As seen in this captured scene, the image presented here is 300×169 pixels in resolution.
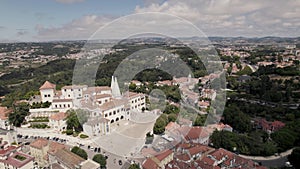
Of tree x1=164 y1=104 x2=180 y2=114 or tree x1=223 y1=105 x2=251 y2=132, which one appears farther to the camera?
tree x1=164 y1=104 x2=180 y2=114

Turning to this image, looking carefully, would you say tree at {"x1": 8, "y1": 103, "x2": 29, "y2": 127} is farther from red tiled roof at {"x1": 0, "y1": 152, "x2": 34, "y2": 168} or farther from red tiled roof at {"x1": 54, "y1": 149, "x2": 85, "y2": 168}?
red tiled roof at {"x1": 54, "y1": 149, "x2": 85, "y2": 168}

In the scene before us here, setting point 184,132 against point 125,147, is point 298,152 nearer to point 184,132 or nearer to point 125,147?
point 184,132

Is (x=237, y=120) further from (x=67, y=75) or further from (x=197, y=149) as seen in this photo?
(x=67, y=75)

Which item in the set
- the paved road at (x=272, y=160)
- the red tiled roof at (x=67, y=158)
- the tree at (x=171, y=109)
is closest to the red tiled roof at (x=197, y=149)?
the paved road at (x=272, y=160)

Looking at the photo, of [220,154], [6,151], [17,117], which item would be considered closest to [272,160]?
[220,154]

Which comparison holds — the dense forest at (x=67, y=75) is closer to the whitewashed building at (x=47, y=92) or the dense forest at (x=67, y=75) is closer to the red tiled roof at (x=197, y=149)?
the whitewashed building at (x=47, y=92)

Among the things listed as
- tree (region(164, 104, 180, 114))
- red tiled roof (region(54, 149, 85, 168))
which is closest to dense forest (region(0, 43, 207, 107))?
tree (region(164, 104, 180, 114))

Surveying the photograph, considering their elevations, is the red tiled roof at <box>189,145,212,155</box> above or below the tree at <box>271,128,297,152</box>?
above

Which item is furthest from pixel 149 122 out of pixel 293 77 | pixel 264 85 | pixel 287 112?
pixel 293 77
